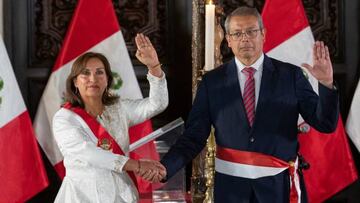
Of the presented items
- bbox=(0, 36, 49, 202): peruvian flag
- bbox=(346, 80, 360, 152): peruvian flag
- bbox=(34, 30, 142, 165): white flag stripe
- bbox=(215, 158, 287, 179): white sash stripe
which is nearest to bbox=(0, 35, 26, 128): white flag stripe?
bbox=(0, 36, 49, 202): peruvian flag

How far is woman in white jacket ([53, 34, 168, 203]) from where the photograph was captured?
2.44 metres

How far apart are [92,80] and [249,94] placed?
680 mm

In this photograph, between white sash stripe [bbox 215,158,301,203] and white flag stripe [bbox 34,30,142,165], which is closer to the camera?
white sash stripe [bbox 215,158,301,203]

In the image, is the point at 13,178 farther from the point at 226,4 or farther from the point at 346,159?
the point at 346,159

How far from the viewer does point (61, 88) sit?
322 cm

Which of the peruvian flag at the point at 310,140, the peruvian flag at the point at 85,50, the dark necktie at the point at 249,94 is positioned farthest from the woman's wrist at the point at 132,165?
the peruvian flag at the point at 310,140

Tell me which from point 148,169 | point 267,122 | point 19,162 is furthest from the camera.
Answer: point 19,162

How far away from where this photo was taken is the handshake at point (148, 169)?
228 centimetres

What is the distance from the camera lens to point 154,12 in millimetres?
3365

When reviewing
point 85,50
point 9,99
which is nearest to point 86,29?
point 85,50

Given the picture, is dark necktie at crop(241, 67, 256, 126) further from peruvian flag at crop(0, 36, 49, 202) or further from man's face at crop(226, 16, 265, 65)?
peruvian flag at crop(0, 36, 49, 202)

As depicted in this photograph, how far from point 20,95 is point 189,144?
1.21m

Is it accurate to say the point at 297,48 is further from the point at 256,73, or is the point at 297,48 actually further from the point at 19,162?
the point at 19,162

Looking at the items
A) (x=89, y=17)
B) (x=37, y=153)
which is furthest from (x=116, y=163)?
(x=89, y=17)
